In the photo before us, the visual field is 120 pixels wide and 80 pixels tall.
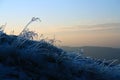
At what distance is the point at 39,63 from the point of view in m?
3.61

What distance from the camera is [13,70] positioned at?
330cm

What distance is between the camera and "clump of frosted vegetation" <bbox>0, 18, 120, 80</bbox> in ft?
11.2

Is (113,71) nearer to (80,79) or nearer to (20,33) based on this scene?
(80,79)

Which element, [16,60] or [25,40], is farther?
[25,40]

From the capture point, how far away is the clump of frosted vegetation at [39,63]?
3422mm

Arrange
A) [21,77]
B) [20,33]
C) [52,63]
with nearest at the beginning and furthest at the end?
[21,77] → [52,63] → [20,33]

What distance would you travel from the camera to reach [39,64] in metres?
3.61

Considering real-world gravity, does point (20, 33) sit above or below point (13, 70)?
above

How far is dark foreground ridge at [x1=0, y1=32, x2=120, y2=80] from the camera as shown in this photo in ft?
11.2

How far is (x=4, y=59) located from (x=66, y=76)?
634 millimetres

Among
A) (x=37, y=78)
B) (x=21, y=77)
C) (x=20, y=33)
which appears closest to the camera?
(x=21, y=77)

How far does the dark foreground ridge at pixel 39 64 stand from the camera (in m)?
3.41

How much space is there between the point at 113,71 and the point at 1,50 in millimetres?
1334

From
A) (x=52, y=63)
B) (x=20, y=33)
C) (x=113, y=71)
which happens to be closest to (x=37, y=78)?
(x=52, y=63)
